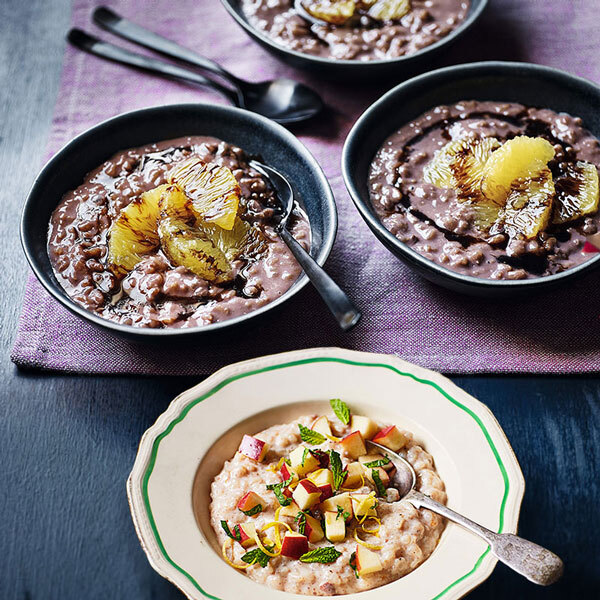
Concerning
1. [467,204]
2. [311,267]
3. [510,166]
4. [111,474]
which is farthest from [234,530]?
[510,166]

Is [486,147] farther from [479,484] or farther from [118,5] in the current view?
[118,5]

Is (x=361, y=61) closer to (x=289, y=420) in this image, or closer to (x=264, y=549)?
(x=289, y=420)

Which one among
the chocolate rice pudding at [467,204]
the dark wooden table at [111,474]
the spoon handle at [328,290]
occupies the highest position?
the chocolate rice pudding at [467,204]

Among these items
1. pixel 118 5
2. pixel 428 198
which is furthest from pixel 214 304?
pixel 118 5

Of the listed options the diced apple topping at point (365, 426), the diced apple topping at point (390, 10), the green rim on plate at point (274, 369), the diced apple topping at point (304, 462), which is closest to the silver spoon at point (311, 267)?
the green rim on plate at point (274, 369)

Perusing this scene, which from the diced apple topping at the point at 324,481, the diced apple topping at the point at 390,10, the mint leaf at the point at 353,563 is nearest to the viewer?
the mint leaf at the point at 353,563

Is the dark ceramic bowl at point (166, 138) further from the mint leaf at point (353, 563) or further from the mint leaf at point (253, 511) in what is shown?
the mint leaf at point (353, 563)

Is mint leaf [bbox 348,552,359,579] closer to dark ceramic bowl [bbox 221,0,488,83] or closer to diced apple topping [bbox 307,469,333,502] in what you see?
diced apple topping [bbox 307,469,333,502]

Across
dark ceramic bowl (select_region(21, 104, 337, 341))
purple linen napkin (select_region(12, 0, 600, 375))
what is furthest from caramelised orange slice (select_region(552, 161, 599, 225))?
dark ceramic bowl (select_region(21, 104, 337, 341))
